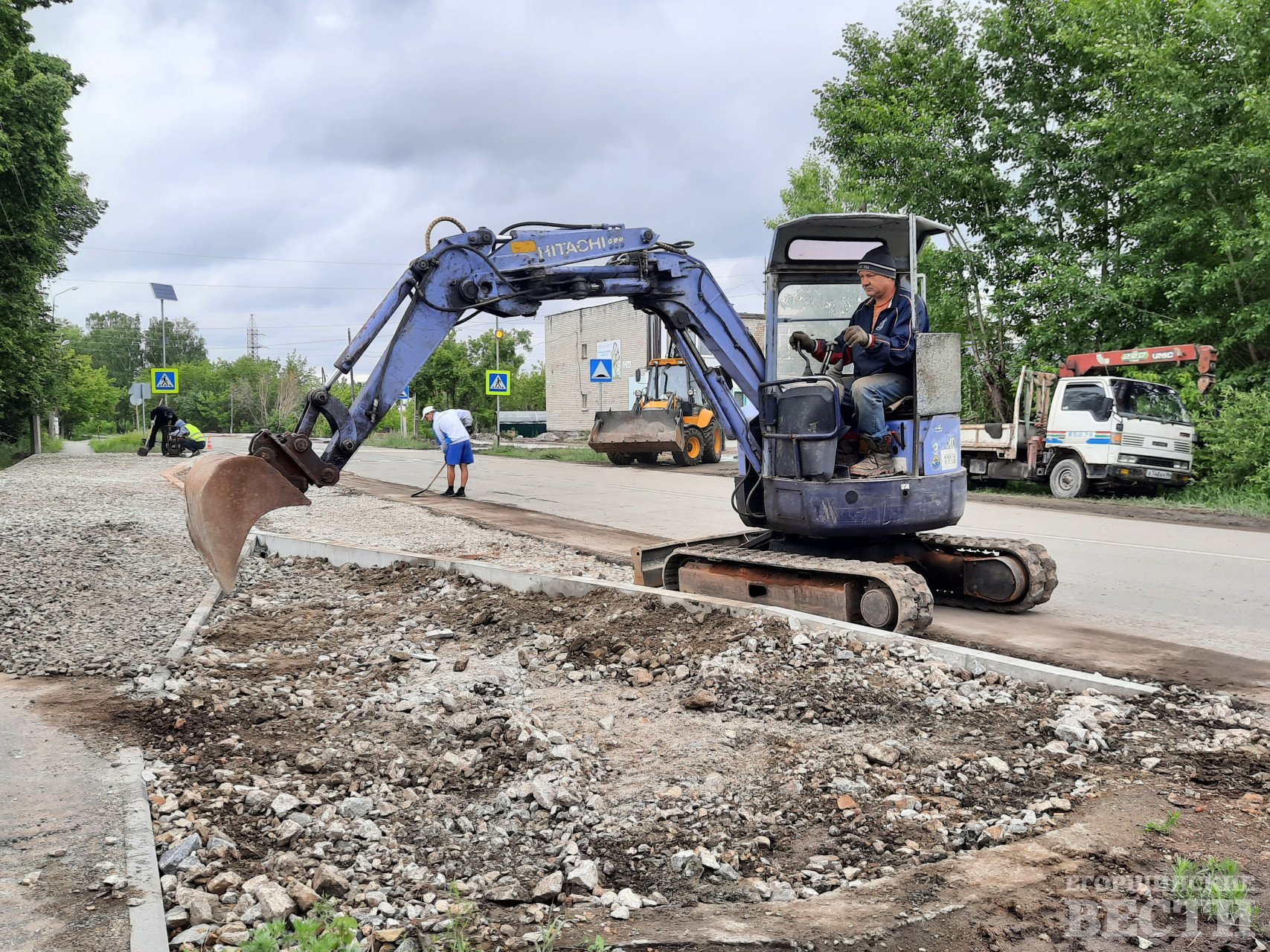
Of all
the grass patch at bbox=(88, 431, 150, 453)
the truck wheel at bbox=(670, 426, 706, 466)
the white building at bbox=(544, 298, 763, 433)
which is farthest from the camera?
the white building at bbox=(544, 298, 763, 433)

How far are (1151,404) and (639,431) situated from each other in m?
12.3

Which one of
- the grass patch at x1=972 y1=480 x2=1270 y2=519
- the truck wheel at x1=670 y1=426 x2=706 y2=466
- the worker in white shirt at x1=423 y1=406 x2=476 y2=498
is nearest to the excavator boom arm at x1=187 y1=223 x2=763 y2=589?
the worker in white shirt at x1=423 y1=406 x2=476 y2=498

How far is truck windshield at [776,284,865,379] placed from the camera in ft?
24.1

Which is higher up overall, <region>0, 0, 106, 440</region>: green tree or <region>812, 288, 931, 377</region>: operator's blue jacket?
<region>0, 0, 106, 440</region>: green tree

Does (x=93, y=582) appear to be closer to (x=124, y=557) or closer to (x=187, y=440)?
(x=124, y=557)

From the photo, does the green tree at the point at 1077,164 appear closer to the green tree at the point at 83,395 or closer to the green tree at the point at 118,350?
the green tree at the point at 83,395

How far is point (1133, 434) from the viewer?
655 inches

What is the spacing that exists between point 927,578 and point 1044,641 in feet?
4.16

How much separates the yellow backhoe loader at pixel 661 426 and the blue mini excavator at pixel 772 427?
1659 cm

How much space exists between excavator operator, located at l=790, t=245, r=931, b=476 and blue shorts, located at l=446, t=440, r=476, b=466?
11281 mm

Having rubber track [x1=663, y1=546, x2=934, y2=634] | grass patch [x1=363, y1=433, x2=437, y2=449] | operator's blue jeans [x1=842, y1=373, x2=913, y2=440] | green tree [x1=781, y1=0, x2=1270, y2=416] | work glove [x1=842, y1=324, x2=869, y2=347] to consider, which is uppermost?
green tree [x1=781, y1=0, x2=1270, y2=416]

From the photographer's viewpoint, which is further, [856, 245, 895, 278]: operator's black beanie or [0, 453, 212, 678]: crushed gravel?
[856, 245, 895, 278]: operator's black beanie

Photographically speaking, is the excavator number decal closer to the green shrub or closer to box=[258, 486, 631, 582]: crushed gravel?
box=[258, 486, 631, 582]: crushed gravel

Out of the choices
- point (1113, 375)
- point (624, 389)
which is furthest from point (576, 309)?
point (1113, 375)
